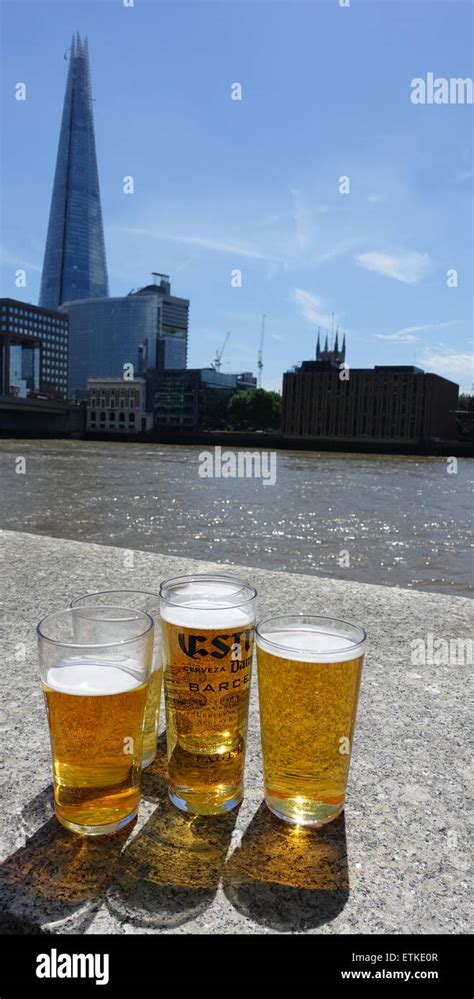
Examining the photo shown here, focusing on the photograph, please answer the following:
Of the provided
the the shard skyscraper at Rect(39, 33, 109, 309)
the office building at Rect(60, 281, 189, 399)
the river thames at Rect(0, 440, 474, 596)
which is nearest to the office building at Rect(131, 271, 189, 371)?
the office building at Rect(60, 281, 189, 399)

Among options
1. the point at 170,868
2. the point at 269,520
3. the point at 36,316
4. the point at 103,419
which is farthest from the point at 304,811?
the point at 36,316

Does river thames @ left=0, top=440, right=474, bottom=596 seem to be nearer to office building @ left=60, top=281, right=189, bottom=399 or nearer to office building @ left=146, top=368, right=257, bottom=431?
office building @ left=146, top=368, right=257, bottom=431

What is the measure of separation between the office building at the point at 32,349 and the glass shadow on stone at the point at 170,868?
85.2m

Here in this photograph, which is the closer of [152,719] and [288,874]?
[288,874]

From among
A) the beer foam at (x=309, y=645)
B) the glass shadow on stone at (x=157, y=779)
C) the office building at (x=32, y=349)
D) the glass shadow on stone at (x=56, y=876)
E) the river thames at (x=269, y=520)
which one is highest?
the office building at (x=32, y=349)

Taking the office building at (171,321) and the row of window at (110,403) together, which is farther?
the office building at (171,321)

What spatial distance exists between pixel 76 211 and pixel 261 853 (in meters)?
145

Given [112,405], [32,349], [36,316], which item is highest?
[36,316]

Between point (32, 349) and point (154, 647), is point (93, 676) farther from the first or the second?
point (32, 349)

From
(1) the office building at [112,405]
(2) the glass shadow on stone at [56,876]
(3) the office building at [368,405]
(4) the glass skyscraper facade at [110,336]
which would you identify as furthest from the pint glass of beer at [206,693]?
(4) the glass skyscraper facade at [110,336]

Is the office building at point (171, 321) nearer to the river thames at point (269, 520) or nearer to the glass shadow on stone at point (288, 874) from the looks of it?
the river thames at point (269, 520)

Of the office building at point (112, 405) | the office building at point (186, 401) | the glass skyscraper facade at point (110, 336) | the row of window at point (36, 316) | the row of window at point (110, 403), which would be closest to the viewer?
the office building at point (112, 405)

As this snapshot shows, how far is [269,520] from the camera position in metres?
14.4

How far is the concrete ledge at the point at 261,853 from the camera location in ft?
2.49
